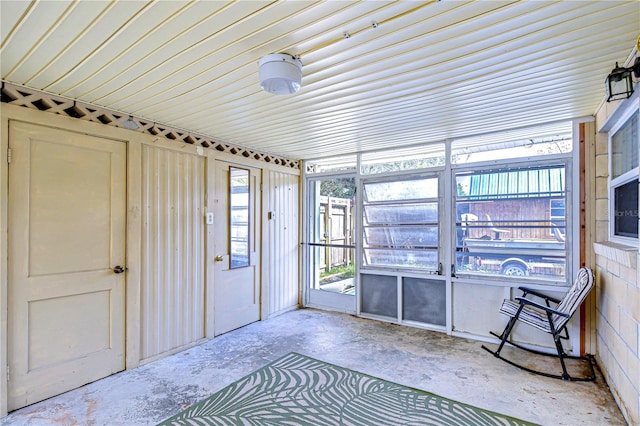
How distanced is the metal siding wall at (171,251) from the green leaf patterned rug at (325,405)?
116 centimetres

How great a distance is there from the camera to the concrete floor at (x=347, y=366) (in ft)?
8.13

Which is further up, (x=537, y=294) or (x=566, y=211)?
(x=566, y=211)

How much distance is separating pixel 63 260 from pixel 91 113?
134 centimetres

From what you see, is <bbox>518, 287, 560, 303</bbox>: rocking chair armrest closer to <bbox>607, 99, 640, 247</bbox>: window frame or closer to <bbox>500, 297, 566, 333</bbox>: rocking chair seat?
<bbox>500, 297, 566, 333</bbox>: rocking chair seat

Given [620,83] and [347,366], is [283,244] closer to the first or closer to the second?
[347,366]

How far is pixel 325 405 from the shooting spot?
2590mm

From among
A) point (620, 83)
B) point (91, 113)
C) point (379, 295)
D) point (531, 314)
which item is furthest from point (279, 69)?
point (379, 295)

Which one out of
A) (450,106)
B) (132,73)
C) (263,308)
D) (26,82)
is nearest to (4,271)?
(26,82)

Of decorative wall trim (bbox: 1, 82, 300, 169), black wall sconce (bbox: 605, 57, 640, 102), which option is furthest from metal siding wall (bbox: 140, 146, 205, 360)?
black wall sconce (bbox: 605, 57, 640, 102)

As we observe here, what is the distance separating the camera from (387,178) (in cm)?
475

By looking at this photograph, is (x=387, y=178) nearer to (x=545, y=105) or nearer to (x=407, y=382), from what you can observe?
(x=545, y=105)

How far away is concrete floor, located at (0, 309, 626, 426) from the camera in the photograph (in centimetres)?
248

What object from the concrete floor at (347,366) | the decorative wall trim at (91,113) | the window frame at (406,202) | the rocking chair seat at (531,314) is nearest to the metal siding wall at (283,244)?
the concrete floor at (347,366)

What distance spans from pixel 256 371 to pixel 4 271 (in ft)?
7.25
